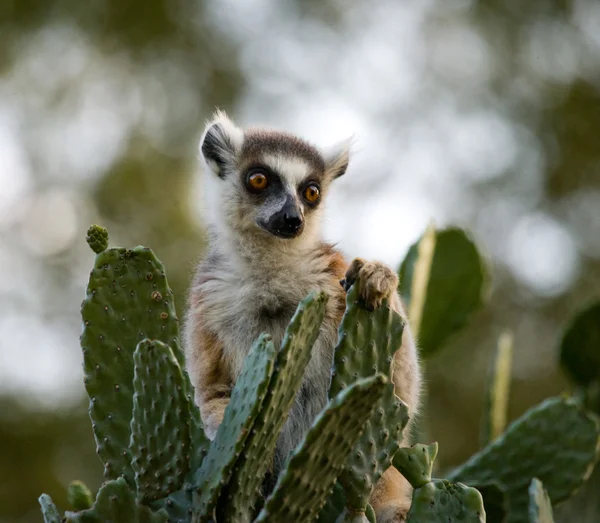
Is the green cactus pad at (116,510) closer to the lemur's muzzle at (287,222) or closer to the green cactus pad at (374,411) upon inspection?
the green cactus pad at (374,411)

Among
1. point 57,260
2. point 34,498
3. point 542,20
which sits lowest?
point 34,498

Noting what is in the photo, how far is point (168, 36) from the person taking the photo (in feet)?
55.8

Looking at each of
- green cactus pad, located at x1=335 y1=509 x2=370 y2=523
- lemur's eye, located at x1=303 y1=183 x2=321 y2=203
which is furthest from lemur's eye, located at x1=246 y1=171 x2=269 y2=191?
green cactus pad, located at x1=335 y1=509 x2=370 y2=523

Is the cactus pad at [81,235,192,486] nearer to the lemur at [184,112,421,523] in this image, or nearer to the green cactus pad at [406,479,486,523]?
the lemur at [184,112,421,523]

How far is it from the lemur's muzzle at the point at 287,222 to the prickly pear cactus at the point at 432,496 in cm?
147

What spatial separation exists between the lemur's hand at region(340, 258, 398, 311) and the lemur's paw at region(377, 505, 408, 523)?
91 centimetres

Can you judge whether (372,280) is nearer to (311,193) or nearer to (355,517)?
(355,517)

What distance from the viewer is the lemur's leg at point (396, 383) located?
297cm

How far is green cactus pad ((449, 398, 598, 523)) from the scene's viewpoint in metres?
3.65

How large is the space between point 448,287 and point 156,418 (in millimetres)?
2377

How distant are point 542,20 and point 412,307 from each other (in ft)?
46.5

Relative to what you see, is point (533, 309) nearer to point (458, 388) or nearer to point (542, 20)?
point (458, 388)

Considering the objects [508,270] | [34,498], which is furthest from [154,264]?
[508,270]

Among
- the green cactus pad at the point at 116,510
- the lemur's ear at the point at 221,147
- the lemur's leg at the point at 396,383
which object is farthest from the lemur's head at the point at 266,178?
the green cactus pad at the point at 116,510
